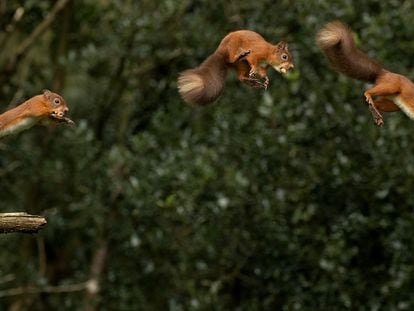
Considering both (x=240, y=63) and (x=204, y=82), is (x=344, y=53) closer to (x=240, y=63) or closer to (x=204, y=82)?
(x=240, y=63)

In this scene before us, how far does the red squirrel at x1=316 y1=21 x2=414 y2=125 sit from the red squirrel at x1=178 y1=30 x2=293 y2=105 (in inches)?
4.7

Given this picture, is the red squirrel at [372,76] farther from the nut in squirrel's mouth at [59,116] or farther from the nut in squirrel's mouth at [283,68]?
the nut in squirrel's mouth at [59,116]

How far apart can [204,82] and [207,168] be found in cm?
541

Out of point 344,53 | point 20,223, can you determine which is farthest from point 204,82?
point 20,223

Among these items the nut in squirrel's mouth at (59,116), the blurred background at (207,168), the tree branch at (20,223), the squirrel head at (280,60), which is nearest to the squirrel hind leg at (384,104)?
the squirrel head at (280,60)

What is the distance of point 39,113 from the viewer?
2.86m

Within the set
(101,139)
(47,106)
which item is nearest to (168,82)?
(101,139)

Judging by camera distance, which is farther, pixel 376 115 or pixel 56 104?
pixel 56 104

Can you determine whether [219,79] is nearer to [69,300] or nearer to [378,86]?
[378,86]

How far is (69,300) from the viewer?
1011 cm

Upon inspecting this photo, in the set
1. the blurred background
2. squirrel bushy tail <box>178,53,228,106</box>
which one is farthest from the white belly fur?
the blurred background

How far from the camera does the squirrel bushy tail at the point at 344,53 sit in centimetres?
263

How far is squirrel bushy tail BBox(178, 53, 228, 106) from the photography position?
2436 millimetres

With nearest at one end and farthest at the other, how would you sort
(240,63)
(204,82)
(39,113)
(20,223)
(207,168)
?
1. (204,82)
2. (240,63)
3. (39,113)
4. (20,223)
5. (207,168)
